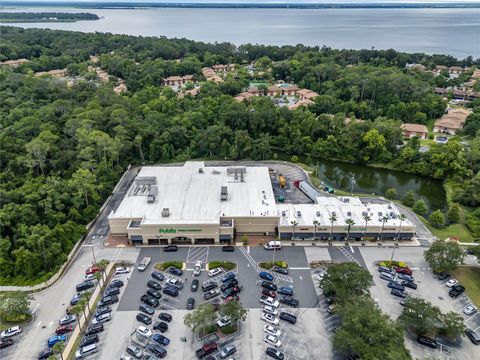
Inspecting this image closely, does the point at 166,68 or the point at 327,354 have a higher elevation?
the point at 166,68

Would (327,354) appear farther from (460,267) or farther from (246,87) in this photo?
(246,87)

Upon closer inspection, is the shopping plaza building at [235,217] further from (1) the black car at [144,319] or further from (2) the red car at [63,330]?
(2) the red car at [63,330]

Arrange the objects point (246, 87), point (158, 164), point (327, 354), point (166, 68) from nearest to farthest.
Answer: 1. point (327, 354)
2. point (158, 164)
3. point (246, 87)
4. point (166, 68)

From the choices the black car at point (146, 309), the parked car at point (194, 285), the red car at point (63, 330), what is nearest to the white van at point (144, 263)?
the black car at point (146, 309)

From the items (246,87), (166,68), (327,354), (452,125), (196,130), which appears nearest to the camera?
(327,354)

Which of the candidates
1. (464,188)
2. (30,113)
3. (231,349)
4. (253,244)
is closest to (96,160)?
(30,113)

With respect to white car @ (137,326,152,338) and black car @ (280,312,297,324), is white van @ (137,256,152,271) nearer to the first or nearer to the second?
white car @ (137,326,152,338)
